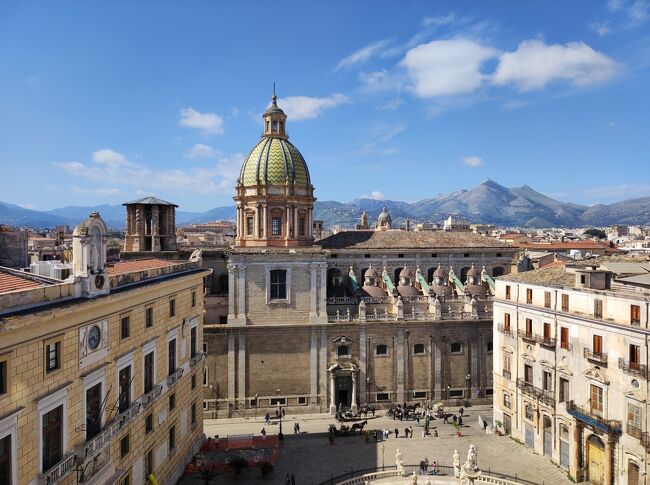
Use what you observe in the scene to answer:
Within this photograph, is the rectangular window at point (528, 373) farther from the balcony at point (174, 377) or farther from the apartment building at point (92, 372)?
the balcony at point (174, 377)

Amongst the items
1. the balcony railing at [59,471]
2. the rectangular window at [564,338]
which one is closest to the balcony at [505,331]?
the rectangular window at [564,338]

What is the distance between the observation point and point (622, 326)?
2702 cm

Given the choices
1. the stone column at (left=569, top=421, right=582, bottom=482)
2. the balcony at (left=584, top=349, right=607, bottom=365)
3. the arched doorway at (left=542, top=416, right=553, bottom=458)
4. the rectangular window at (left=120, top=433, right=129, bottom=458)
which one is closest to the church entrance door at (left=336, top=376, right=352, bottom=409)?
the arched doorway at (left=542, top=416, right=553, bottom=458)

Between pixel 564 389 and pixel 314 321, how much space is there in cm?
2052

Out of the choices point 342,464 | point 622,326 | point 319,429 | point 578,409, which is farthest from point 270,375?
point 622,326

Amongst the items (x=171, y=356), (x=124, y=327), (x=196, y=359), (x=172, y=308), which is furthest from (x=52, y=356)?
(x=196, y=359)

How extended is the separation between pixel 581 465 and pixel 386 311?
19925mm

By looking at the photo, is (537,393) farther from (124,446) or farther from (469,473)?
(124,446)

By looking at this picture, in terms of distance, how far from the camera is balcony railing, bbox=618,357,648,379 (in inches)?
1013

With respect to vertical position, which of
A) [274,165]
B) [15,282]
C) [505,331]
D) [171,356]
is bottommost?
[505,331]

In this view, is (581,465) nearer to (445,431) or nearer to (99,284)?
(445,431)

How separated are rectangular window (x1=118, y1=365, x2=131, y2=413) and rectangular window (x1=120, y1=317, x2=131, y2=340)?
4.65 feet

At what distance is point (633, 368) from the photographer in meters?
26.4

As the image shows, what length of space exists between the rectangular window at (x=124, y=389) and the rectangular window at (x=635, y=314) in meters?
26.1
